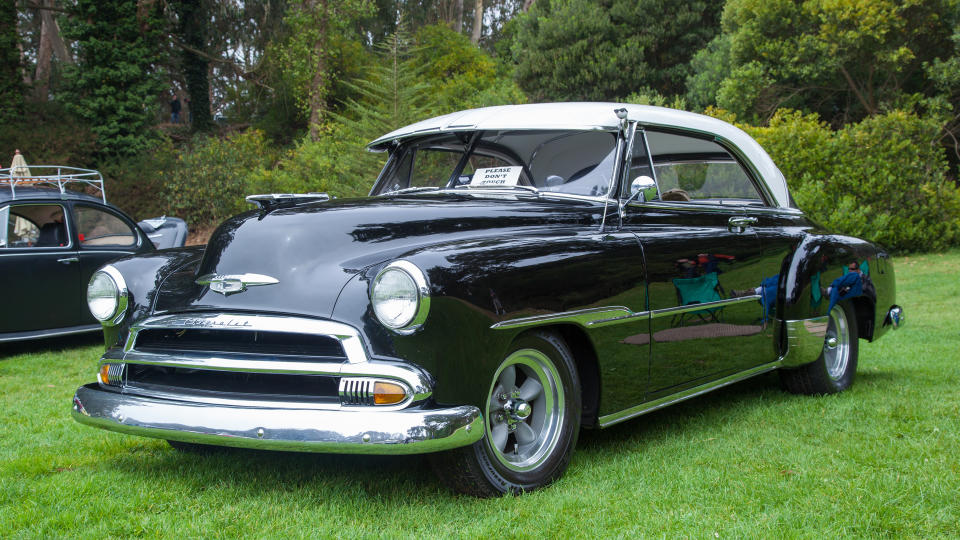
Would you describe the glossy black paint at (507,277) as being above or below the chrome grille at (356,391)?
above

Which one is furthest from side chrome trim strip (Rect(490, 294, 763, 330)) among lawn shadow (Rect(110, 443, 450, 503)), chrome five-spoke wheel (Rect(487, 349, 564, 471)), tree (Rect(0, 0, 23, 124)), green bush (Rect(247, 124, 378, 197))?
tree (Rect(0, 0, 23, 124))

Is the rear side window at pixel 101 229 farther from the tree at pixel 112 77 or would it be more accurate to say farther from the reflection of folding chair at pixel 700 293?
the tree at pixel 112 77

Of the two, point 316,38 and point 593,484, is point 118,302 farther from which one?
point 316,38

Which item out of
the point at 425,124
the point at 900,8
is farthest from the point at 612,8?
the point at 425,124

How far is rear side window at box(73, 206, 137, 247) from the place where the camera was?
803cm

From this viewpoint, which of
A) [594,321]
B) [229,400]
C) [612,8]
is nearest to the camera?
[229,400]

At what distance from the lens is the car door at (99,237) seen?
7884 millimetres

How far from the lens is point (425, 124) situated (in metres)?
Result: 4.72

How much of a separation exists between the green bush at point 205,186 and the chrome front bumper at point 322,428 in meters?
17.9

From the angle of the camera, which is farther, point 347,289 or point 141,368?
point 141,368

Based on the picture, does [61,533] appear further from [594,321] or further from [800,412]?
[800,412]

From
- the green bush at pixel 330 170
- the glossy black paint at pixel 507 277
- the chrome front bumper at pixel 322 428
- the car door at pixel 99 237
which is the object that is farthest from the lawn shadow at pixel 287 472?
the green bush at pixel 330 170

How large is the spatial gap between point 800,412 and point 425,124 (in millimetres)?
2720

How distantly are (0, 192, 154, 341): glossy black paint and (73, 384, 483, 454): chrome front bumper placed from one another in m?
5.21
